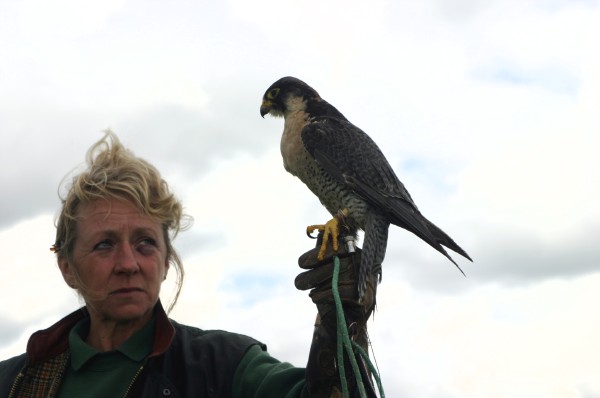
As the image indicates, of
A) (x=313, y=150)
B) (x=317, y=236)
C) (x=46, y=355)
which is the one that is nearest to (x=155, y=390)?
(x=46, y=355)

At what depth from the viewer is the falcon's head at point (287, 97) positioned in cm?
471

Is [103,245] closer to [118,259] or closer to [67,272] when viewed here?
[118,259]

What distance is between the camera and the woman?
90.6 inches

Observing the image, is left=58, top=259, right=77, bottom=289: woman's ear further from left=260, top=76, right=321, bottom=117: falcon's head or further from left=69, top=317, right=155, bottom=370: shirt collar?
left=260, top=76, right=321, bottom=117: falcon's head

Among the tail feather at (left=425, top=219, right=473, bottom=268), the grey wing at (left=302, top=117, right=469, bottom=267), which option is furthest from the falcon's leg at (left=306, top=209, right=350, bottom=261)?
the tail feather at (left=425, top=219, right=473, bottom=268)

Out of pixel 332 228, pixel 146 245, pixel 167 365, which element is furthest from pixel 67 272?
pixel 332 228

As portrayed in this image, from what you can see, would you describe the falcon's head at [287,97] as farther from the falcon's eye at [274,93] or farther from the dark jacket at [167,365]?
the dark jacket at [167,365]

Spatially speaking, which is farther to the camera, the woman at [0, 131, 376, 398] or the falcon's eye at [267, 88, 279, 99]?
the falcon's eye at [267, 88, 279, 99]

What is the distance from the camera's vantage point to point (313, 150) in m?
4.20

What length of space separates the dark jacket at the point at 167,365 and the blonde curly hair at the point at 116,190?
19 cm

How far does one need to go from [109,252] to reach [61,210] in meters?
0.32

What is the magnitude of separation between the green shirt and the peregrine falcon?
1.25m

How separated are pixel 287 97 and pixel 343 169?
0.89 meters

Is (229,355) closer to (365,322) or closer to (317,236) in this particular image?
(365,322)
